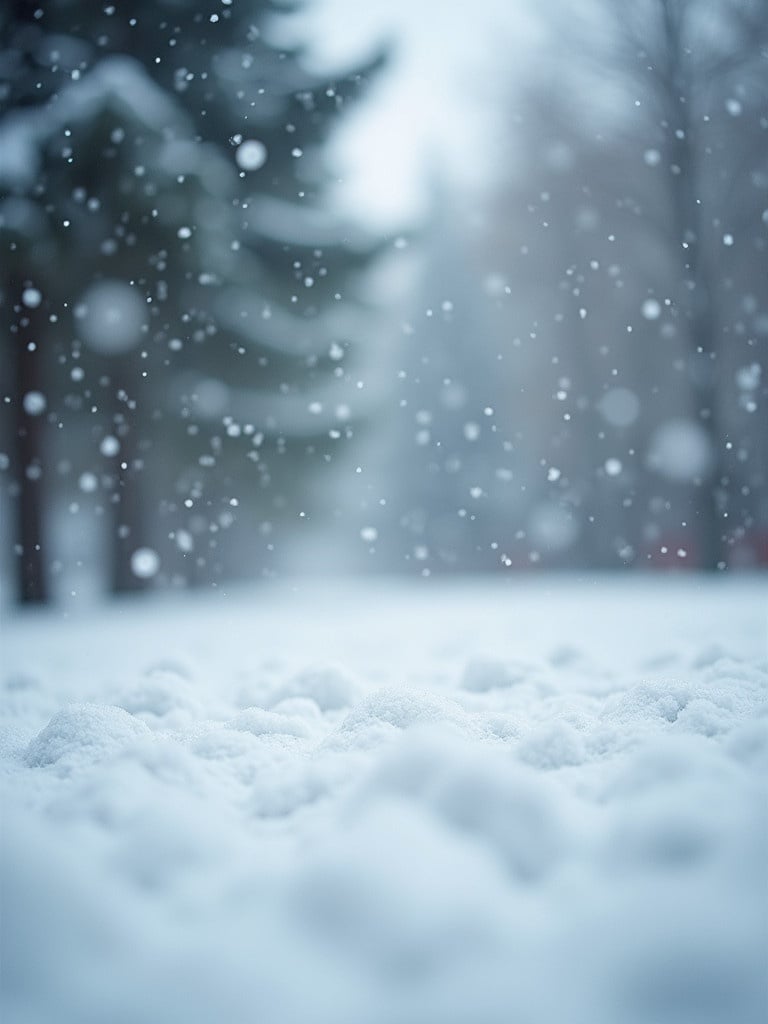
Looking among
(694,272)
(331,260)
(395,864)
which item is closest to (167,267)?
(331,260)

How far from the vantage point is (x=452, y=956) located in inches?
28.5

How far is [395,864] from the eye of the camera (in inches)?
32.0

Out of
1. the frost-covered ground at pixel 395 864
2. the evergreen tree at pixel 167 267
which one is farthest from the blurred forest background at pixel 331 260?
the frost-covered ground at pixel 395 864

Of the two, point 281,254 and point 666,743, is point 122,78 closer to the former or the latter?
point 281,254

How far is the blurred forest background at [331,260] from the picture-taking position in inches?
199

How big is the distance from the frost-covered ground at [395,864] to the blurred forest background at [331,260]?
291 cm

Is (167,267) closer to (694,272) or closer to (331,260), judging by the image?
(331,260)

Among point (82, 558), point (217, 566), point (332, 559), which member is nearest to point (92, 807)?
point (217, 566)

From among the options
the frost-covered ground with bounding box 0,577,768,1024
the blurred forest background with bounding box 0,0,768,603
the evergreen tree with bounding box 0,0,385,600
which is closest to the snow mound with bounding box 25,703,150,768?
the frost-covered ground with bounding box 0,577,768,1024

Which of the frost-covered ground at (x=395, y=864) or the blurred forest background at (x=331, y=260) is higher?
the blurred forest background at (x=331, y=260)

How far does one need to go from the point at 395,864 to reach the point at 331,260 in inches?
290

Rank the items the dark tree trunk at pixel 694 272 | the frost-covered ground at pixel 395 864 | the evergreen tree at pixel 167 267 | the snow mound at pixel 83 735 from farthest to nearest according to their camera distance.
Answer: the evergreen tree at pixel 167 267
the dark tree trunk at pixel 694 272
the snow mound at pixel 83 735
the frost-covered ground at pixel 395 864

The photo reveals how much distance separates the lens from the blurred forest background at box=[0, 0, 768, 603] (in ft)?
16.6

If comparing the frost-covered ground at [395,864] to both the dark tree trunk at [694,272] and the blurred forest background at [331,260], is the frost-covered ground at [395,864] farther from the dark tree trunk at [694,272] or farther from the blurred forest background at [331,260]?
the dark tree trunk at [694,272]
